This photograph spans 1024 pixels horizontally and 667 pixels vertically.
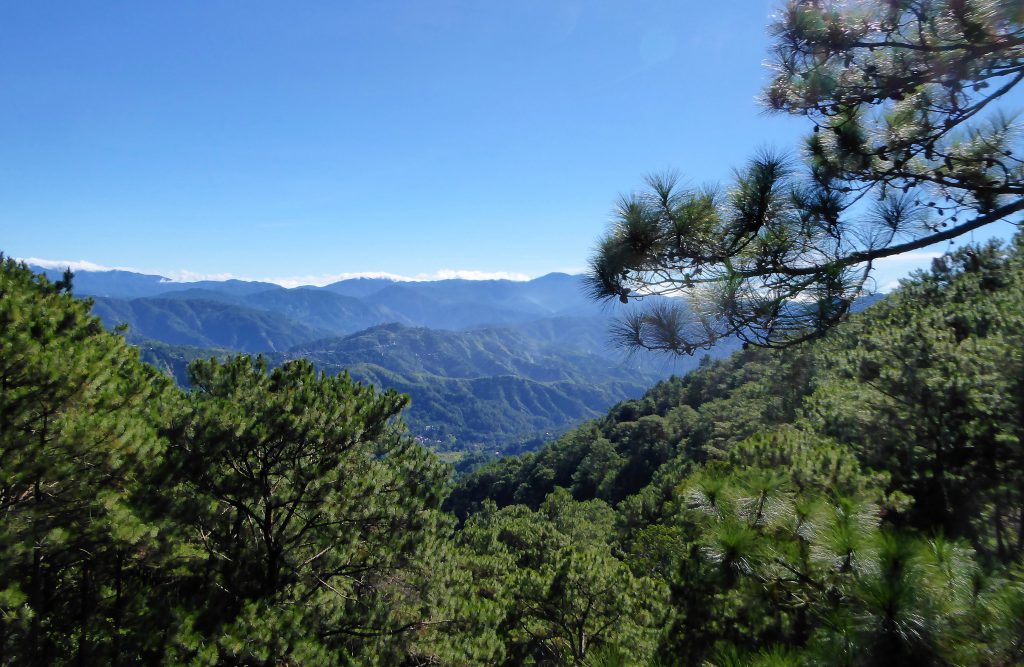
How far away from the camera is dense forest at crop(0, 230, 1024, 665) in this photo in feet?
A: 9.53

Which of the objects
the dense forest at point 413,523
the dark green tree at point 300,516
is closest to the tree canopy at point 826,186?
the dense forest at point 413,523

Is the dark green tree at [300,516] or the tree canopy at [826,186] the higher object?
the tree canopy at [826,186]

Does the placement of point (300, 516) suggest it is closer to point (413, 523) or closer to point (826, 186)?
point (413, 523)

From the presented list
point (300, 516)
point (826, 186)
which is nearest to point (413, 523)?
point (300, 516)

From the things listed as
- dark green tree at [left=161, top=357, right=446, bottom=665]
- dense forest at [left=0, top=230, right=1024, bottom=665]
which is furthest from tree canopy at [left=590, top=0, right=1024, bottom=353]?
dark green tree at [left=161, top=357, right=446, bottom=665]

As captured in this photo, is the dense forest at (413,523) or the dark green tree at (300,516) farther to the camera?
the dark green tree at (300,516)

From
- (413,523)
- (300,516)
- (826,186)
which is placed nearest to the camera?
(826,186)

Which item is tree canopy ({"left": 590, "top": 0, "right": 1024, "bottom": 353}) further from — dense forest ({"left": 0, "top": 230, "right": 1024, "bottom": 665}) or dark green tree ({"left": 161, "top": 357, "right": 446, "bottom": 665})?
dark green tree ({"left": 161, "top": 357, "right": 446, "bottom": 665})

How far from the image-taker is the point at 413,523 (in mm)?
8078

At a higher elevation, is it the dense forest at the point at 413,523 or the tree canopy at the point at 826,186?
the tree canopy at the point at 826,186

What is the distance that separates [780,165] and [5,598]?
8.14m

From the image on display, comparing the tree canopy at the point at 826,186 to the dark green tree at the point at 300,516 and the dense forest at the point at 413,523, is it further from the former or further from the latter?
the dark green tree at the point at 300,516

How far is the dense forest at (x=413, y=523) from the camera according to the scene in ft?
9.53

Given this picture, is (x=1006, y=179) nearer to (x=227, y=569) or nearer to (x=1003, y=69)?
(x=1003, y=69)
